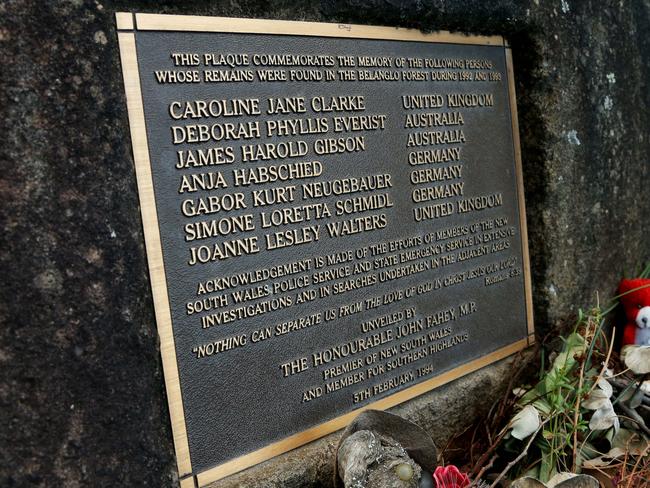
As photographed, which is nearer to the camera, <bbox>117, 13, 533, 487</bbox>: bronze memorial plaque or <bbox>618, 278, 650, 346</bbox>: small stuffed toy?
<bbox>117, 13, 533, 487</bbox>: bronze memorial plaque

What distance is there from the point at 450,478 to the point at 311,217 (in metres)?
0.92

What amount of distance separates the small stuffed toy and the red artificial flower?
1.39 m

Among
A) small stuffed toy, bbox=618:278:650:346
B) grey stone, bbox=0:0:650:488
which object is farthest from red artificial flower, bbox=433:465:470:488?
small stuffed toy, bbox=618:278:650:346

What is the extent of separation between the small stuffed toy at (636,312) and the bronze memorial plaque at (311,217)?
0.64m

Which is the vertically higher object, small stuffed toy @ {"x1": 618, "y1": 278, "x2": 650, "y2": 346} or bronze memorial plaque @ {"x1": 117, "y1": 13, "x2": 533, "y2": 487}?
bronze memorial plaque @ {"x1": 117, "y1": 13, "x2": 533, "y2": 487}

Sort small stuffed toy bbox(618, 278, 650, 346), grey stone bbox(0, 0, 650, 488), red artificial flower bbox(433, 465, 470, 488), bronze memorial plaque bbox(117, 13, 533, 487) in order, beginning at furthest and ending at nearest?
small stuffed toy bbox(618, 278, 650, 346), red artificial flower bbox(433, 465, 470, 488), bronze memorial plaque bbox(117, 13, 533, 487), grey stone bbox(0, 0, 650, 488)

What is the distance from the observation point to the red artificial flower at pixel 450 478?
71.6 inches

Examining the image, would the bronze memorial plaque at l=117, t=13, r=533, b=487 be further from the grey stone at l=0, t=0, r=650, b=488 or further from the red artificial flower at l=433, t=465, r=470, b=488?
the red artificial flower at l=433, t=465, r=470, b=488

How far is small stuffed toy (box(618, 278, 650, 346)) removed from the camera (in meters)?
2.74

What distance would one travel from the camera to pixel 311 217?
1.93 meters

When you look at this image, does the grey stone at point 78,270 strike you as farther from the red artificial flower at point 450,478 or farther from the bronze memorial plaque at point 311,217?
the red artificial flower at point 450,478

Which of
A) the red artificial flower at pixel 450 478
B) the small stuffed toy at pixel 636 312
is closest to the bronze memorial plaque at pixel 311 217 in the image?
the red artificial flower at pixel 450 478

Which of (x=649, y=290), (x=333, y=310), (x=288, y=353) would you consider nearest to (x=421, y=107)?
(x=333, y=310)

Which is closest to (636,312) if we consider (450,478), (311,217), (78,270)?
(450,478)
